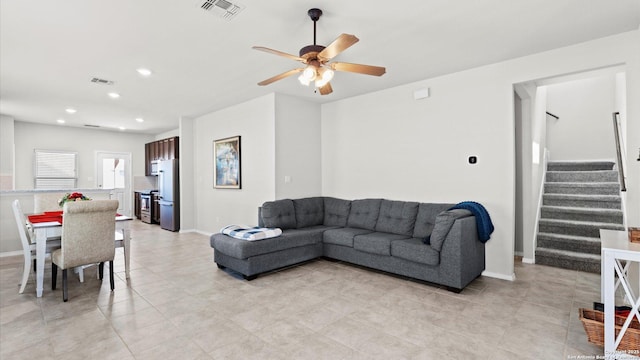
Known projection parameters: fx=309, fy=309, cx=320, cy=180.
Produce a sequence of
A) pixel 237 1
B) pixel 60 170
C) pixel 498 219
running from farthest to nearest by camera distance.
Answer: pixel 60 170
pixel 498 219
pixel 237 1

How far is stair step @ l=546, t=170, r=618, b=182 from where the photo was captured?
4.93m

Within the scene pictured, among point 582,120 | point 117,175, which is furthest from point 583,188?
point 117,175

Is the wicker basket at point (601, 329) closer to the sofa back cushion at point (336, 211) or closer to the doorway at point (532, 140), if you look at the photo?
the doorway at point (532, 140)

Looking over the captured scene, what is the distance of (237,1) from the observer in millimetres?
2371

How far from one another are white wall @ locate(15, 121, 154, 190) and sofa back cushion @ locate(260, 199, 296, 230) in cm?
668

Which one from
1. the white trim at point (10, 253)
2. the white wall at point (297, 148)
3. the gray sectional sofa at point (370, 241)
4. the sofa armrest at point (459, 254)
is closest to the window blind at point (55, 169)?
the white trim at point (10, 253)

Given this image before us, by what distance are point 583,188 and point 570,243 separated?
127cm

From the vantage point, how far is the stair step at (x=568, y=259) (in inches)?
152

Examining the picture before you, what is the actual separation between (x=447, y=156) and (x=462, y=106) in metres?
0.66

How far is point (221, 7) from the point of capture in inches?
96.4

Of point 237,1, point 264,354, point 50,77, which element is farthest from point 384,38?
point 50,77

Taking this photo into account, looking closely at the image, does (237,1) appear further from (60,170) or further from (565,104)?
(60,170)

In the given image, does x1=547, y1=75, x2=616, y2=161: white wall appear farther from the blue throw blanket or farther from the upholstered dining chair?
the upholstered dining chair

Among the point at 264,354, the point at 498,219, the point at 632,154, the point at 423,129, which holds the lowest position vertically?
the point at 264,354
